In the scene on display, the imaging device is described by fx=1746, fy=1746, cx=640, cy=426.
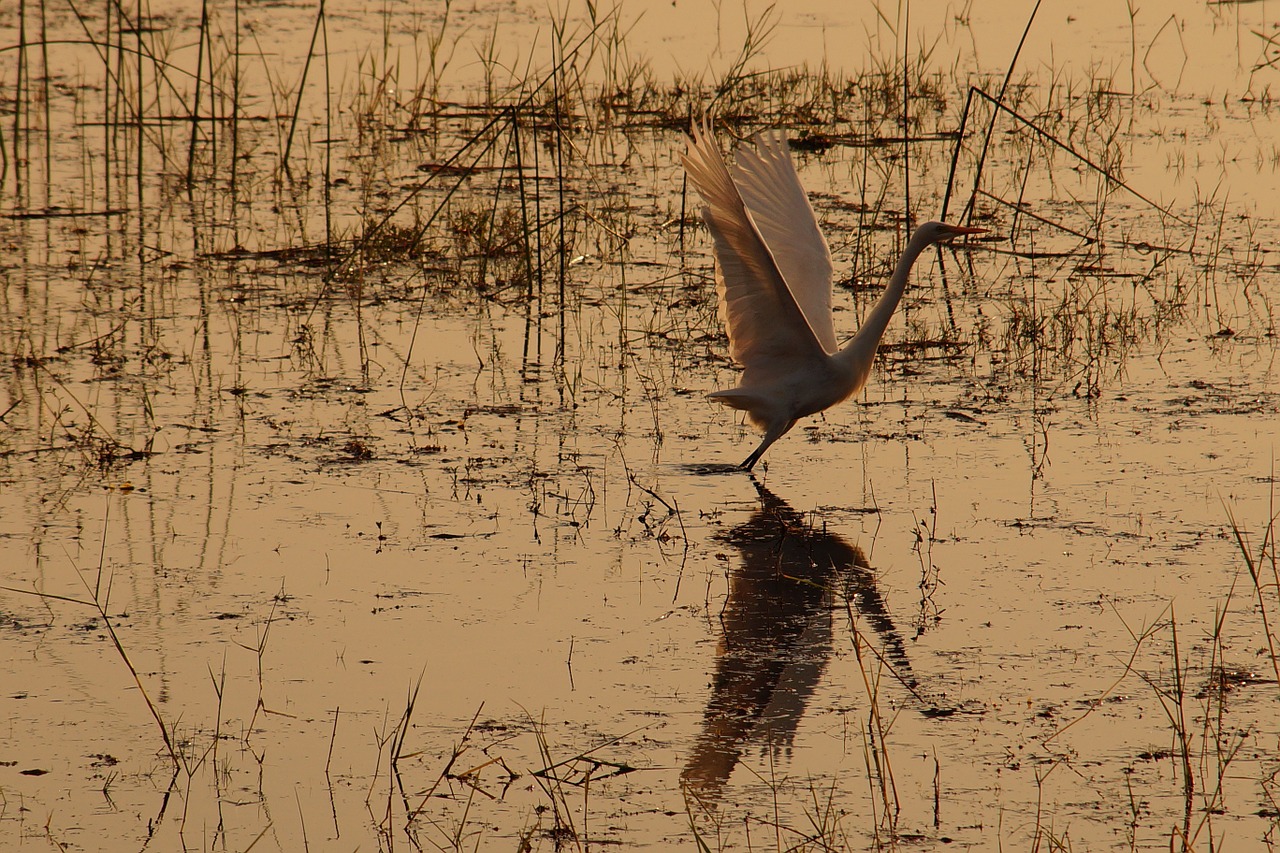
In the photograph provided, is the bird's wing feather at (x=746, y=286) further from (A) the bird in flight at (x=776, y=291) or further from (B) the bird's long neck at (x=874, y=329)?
(B) the bird's long neck at (x=874, y=329)

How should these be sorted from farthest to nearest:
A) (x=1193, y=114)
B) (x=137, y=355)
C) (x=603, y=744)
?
(x=1193, y=114) < (x=137, y=355) < (x=603, y=744)

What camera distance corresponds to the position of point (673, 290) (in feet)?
28.4

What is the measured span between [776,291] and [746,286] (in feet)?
0.47

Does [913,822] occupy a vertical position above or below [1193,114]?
below

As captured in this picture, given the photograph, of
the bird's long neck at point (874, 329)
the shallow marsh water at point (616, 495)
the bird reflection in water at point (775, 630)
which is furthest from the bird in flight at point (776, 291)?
the bird reflection in water at point (775, 630)

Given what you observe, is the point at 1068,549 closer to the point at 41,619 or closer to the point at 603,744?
the point at 603,744

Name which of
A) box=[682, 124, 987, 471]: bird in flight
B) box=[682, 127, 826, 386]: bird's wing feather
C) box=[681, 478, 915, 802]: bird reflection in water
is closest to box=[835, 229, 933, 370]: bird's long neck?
box=[682, 124, 987, 471]: bird in flight

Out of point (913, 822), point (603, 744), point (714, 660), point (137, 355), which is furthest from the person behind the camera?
point (137, 355)

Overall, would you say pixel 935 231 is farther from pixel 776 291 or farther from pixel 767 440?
pixel 767 440

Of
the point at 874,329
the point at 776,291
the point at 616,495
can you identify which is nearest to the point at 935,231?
the point at 874,329

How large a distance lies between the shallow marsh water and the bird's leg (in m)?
0.13

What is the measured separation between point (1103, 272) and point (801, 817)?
5589 mm

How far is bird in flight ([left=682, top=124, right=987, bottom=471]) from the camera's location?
237 inches

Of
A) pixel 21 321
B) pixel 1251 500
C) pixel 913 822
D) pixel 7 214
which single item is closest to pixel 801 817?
pixel 913 822
